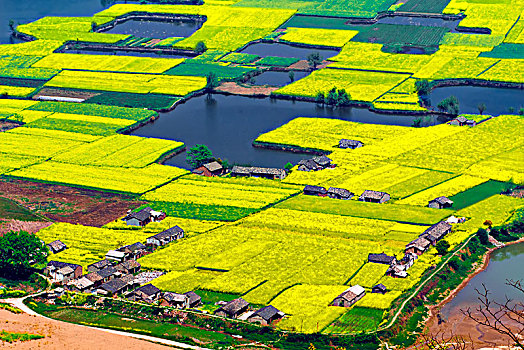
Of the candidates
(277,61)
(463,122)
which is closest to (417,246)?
(463,122)

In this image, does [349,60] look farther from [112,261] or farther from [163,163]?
[112,261]

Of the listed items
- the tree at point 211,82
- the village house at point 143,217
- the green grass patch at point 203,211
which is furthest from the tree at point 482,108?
the village house at point 143,217

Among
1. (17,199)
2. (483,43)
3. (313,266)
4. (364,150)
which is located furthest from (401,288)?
(483,43)

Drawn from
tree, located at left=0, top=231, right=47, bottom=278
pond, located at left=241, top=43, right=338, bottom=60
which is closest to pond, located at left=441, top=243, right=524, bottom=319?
tree, located at left=0, top=231, right=47, bottom=278

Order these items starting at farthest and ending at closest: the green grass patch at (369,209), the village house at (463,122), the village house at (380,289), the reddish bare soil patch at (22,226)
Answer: the village house at (463,122) → the green grass patch at (369,209) → the reddish bare soil patch at (22,226) → the village house at (380,289)

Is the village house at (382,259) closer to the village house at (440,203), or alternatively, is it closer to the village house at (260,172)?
the village house at (440,203)

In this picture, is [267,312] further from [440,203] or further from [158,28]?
[158,28]
